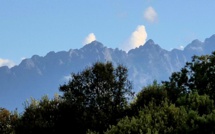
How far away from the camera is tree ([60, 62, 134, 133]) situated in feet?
189

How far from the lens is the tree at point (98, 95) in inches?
2269

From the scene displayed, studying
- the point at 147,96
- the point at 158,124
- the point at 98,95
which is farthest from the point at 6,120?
the point at 158,124

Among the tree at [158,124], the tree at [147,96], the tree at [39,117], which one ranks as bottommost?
the tree at [158,124]

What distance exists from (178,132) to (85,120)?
772 inches

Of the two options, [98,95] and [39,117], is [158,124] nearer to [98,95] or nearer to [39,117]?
[98,95]

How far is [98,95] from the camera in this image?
5953 centimetres

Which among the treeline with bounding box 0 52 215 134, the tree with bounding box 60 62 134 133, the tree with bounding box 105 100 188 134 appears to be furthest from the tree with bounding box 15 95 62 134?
the tree with bounding box 105 100 188 134

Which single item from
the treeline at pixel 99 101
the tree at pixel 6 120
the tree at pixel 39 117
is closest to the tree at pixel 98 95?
the treeline at pixel 99 101

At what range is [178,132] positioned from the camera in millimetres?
41719

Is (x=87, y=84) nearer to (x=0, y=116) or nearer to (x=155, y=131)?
(x=155, y=131)

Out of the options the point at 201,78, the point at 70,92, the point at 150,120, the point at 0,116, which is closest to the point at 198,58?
the point at 201,78

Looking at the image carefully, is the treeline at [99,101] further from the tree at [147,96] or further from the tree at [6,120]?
the tree at [6,120]

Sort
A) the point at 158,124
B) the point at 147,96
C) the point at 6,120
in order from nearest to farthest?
the point at 158,124
the point at 147,96
the point at 6,120

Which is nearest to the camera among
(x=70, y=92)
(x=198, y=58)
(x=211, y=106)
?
(x=211, y=106)
